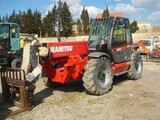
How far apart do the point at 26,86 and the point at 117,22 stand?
181 inches

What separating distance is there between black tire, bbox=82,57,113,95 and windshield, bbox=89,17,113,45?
1085 millimetres

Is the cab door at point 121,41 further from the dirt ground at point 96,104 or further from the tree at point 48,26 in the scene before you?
the tree at point 48,26

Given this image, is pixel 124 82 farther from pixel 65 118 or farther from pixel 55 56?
pixel 65 118

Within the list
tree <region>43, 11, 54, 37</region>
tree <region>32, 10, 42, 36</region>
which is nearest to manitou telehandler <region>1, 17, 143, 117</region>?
tree <region>32, 10, 42, 36</region>

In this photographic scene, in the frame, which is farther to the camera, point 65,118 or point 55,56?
point 55,56

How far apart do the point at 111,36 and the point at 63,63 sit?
200cm

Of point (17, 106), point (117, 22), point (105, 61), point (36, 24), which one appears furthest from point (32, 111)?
point (36, 24)

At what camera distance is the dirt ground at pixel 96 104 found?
6930 mm

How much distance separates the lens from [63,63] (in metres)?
9.40

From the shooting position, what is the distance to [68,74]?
8.72 meters

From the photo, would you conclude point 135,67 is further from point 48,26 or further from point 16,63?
point 48,26

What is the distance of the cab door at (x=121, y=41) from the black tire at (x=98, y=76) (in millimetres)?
977

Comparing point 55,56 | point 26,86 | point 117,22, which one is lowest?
point 26,86

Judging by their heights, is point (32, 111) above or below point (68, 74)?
below
